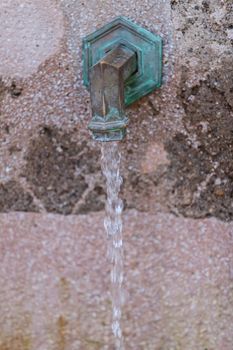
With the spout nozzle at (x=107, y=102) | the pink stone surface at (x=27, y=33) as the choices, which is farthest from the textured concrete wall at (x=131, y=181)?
the spout nozzle at (x=107, y=102)

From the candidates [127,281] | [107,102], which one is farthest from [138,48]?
[127,281]

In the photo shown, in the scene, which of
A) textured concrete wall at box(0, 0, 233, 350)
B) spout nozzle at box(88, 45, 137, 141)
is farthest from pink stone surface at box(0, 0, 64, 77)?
spout nozzle at box(88, 45, 137, 141)

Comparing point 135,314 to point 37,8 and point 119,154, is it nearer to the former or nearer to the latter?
point 119,154

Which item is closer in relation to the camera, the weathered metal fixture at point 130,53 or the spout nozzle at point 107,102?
the spout nozzle at point 107,102

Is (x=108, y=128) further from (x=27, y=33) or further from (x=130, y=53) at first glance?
(x=27, y=33)

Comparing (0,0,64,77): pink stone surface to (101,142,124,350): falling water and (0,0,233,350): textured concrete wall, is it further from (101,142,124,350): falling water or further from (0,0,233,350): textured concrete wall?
(101,142,124,350): falling water

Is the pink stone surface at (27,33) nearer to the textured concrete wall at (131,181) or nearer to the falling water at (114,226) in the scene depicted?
the textured concrete wall at (131,181)
